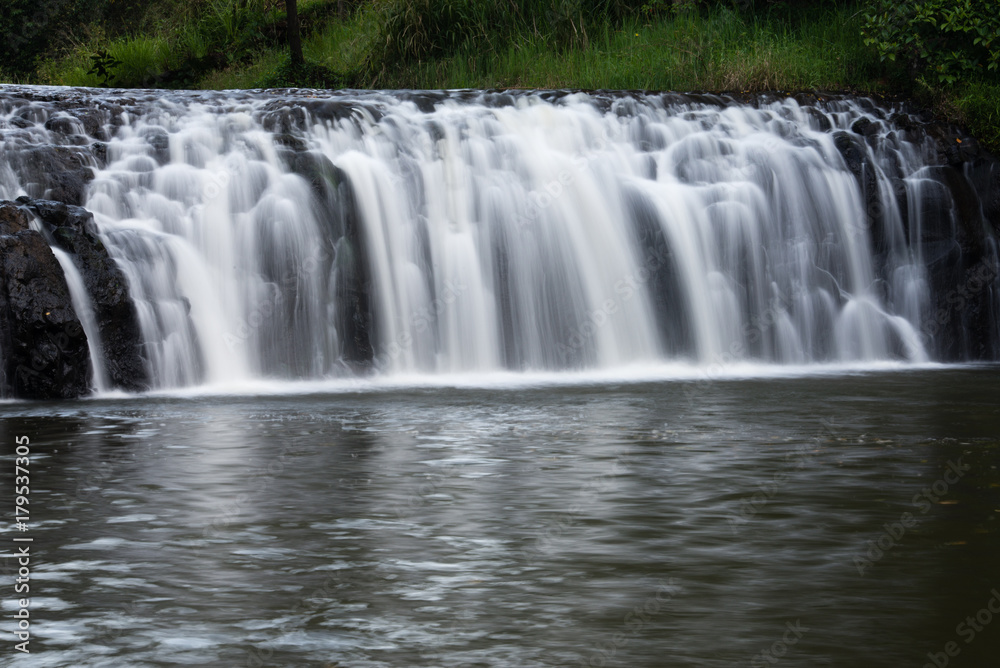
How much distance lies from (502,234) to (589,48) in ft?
22.5

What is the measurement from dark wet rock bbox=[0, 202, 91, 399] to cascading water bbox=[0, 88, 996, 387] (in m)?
0.68

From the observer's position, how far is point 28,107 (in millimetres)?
12055

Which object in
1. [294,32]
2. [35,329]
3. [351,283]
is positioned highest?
[294,32]

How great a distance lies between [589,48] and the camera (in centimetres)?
1738

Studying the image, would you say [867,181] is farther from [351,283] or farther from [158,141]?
[158,141]

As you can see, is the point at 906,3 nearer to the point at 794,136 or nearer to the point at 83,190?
the point at 794,136

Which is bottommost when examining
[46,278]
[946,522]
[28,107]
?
[946,522]

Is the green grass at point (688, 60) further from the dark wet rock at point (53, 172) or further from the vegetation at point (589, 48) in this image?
the dark wet rock at point (53, 172)

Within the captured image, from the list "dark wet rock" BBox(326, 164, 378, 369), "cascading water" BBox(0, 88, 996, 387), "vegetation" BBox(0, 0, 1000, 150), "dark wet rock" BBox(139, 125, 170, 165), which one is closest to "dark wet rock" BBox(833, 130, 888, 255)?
"cascading water" BBox(0, 88, 996, 387)

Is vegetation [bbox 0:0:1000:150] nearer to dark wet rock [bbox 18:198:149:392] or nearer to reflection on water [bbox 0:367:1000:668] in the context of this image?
dark wet rock [bbox 18:198:149:392]

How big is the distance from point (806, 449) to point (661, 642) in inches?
121

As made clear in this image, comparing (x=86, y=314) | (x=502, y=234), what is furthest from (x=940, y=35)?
(x=86, y=314)

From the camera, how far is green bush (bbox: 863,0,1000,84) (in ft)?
46.6

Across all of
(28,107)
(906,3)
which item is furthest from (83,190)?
(906,3)
